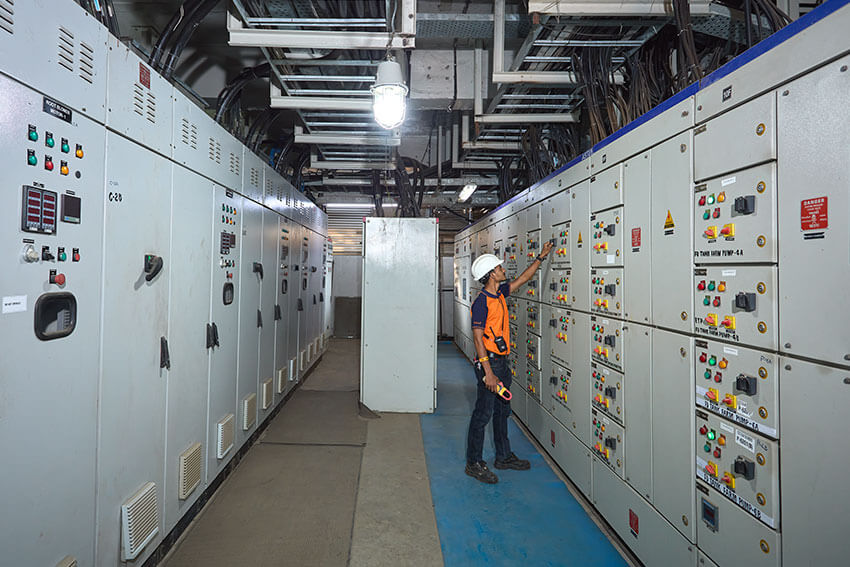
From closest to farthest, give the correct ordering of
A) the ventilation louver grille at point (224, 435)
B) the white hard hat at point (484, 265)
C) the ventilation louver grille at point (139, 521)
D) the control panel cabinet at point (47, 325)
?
the control panel cabinet at point (47, 325)
the ventilation louver grille at point (139, 521)
the ventilation louver grille at point (224, 435)
the white hard hat at point (484, 265)

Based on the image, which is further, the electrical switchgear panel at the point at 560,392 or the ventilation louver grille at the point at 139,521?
the electrical switchgear panel at the point at 560,392

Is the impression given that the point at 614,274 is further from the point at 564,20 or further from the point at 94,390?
the point at 94,390

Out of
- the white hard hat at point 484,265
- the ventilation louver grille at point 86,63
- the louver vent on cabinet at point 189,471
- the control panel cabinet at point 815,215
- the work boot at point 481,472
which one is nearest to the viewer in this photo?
the control panel cabinet at point 815,215

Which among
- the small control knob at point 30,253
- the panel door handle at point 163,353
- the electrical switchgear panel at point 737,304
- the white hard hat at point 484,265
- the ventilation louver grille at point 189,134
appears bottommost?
the panel door handle at point 163,353

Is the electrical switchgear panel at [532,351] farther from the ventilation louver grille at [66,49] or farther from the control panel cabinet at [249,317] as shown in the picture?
the ventilation louver grille at [66,49]

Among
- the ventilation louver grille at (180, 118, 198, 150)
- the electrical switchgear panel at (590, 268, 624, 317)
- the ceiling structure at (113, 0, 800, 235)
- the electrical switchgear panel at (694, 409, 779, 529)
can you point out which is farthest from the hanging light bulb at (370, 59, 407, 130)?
the electrical switchgear panel at (694, 409, 779, 529)

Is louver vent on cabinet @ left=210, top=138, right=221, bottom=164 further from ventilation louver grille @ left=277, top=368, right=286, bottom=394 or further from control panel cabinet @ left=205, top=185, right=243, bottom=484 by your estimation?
ventilation louver grille @ left=277, top=368, right=286, bottom=394

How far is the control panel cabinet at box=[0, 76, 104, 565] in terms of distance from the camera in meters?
1.26

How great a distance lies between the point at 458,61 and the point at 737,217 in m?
2.47

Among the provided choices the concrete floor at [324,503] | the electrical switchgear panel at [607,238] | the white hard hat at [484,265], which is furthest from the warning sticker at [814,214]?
the concrete floor at [324,503]

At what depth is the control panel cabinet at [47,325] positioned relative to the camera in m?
1.26

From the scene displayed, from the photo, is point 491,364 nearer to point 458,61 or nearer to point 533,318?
point 533,318

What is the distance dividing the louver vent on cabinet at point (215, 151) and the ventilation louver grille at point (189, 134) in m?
0.20

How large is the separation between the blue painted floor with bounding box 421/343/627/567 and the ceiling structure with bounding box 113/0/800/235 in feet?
8.03
